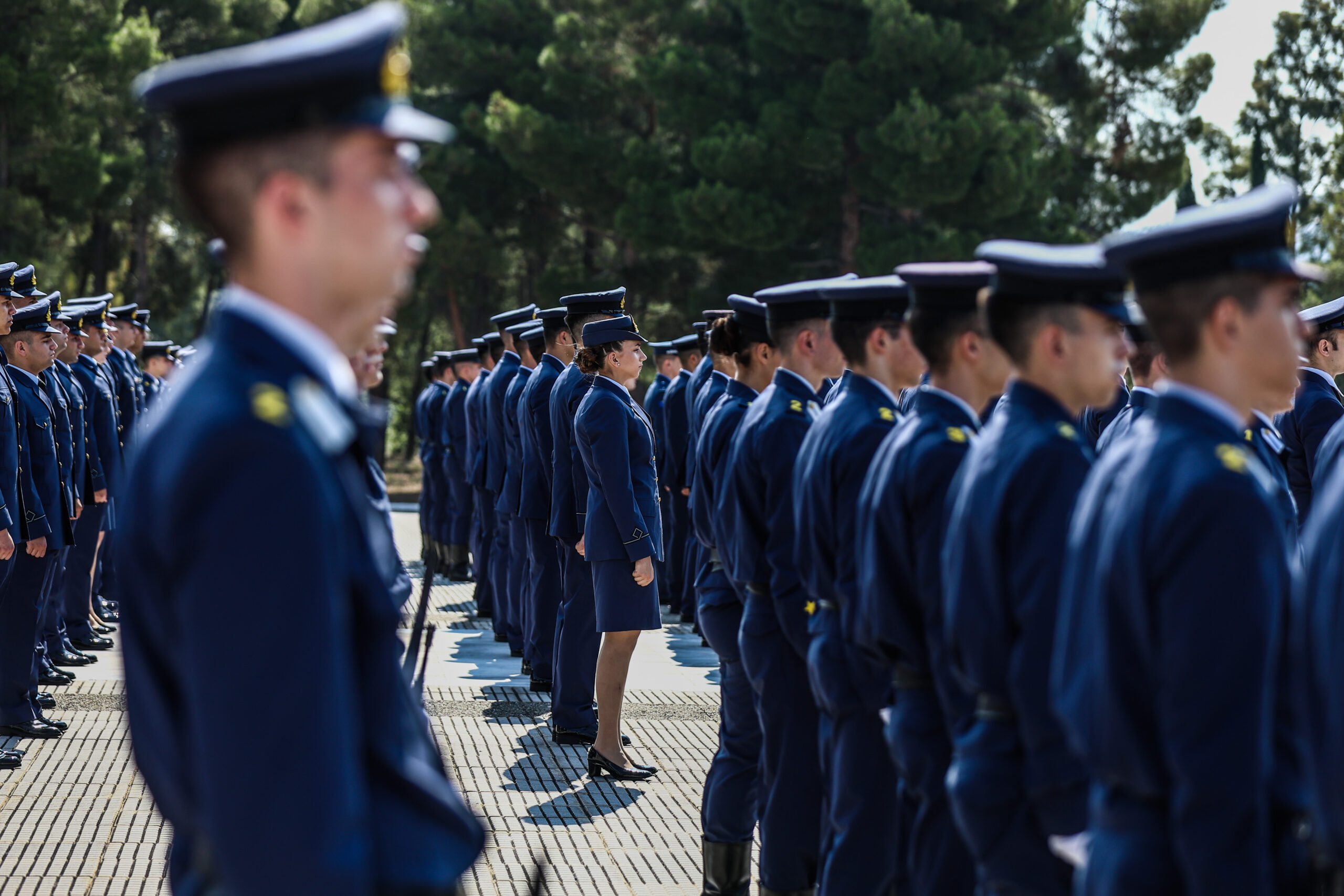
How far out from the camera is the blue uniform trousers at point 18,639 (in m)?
7.90

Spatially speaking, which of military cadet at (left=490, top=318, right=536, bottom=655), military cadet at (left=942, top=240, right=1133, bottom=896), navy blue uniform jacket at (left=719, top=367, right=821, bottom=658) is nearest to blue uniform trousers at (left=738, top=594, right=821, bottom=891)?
navy blue uniform jacket at (left=719, top=367, right=821, bottom=658)

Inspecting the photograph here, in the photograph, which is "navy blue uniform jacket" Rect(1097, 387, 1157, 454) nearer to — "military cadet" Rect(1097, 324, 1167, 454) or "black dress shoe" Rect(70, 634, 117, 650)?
"military cadet" Rect(1097, 324, 1167, 454)

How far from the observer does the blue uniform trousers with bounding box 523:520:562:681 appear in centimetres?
969

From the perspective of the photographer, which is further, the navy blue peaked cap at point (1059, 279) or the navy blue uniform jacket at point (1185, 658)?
the navy blue peaked cap at point (1059, 279)

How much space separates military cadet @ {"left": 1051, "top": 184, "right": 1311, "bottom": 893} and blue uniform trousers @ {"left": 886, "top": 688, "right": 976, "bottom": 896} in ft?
3.20

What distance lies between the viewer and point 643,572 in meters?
7.51

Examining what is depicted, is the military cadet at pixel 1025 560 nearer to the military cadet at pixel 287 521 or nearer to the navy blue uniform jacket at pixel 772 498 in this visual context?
the military cadet at pixel 287 521

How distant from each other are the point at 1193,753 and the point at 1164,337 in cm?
78

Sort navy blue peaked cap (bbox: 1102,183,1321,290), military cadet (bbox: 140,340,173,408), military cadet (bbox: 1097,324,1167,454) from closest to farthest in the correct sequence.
Result: navy blue peaked cap (bbox: 1102,183,1321,290) → military cadet (bbox: 1097,324,1167,454) → military cadet (bbox: 140,340,173,408)

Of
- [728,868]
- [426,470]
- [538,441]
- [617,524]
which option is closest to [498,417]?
[538,441]

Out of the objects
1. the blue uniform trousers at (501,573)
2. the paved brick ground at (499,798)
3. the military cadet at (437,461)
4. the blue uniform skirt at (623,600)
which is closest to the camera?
the paved brick ground at (499,798)

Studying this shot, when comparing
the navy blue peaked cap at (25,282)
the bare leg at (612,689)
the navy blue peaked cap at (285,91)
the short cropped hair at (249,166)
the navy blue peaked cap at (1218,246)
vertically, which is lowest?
the bare leg at (612,689)

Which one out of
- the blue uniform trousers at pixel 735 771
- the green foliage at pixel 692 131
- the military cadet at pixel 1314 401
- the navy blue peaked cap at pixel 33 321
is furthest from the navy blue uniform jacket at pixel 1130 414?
the green foliage at pixel 692 131

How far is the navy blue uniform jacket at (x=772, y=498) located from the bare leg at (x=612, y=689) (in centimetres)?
226
